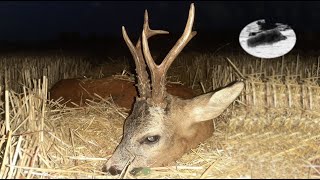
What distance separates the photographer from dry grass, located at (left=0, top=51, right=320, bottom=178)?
419cm

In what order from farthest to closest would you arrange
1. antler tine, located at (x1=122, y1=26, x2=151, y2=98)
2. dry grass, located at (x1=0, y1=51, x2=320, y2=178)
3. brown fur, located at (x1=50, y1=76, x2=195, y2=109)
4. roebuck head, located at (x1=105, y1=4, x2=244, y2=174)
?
brown fur, located at (x1=50, y1=76, x2=195, y2=109) < antler tine, located at (x1=122, y1=26, x2=151, y2=98) < roebuck head, located at (x1=105, y1=4, x2=244, y2=174) < dry grass, located at (x1=0, y1=51, x2=320, y2=178)

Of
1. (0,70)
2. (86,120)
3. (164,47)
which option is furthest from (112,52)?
(86,120)

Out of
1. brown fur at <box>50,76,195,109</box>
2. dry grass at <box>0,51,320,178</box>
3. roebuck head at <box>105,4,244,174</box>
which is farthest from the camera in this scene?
brown fur at <box>50,76,195,109</box>

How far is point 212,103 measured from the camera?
4750 millimetres

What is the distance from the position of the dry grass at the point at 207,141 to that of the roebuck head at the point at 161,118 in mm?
185

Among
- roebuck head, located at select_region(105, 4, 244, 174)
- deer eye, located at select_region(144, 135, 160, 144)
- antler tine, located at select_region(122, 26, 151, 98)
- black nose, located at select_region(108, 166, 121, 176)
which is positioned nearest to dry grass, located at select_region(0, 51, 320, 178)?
black nose, located at select_region(108, 166, 121, 176)

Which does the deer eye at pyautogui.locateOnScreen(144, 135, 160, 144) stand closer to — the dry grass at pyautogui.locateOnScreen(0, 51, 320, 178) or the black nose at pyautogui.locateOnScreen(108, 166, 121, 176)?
the dry grass at pyautogui.locateOnScreen(0, 51, 320, 178)

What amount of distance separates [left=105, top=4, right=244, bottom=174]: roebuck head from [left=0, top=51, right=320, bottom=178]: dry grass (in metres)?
0.19

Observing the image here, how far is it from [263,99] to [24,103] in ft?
9.51

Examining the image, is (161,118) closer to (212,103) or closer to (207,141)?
(212,103)

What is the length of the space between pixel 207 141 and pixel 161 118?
2.57 ft

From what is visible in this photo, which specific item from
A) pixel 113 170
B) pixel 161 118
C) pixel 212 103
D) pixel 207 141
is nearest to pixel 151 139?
pixel 161 118

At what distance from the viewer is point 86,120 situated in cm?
580

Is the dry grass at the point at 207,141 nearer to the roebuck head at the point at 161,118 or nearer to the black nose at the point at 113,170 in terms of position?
the black nose at the point at 113,170
